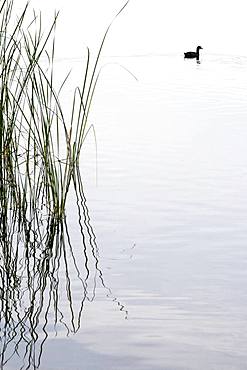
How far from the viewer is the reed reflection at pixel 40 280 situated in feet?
10.2

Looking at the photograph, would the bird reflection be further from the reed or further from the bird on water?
the bird on water

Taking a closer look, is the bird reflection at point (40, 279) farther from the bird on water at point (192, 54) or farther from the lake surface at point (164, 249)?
the bird on water at point (192, 54)

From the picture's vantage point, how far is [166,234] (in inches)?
181

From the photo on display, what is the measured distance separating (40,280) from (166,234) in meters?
0.97

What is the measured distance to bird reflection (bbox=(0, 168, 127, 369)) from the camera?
10.3 ft

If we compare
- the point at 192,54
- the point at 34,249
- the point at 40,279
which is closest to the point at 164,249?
the point at 34,249

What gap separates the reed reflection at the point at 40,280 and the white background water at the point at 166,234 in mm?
57

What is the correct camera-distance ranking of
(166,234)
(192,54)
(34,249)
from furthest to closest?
1. (192,54)
2. (166,234)
3. (34,249)

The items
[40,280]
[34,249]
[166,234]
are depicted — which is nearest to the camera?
[40,280]

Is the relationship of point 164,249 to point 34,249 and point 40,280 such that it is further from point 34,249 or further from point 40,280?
point 40,280

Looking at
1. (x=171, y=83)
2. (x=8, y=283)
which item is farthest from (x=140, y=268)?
(x=171, y=83)

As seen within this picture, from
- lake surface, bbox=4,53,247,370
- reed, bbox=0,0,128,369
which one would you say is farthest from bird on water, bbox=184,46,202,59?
reed, bbox=0,0,128,369

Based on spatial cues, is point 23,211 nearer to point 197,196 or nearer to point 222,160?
point 197,196

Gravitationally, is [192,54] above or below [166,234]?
above
